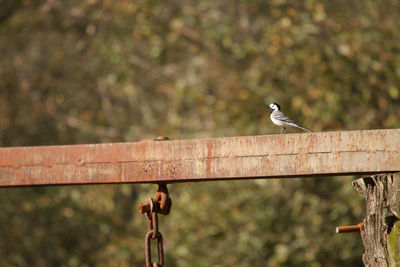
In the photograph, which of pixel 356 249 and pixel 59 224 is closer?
pixel 356 249

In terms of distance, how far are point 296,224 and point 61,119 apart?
4.80 m

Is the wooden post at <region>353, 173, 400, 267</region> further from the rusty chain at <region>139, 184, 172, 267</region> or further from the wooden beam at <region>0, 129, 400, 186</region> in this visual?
the rusty chain at <region>139, 184, 172, 267</region>

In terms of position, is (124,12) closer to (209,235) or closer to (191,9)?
(191,9)

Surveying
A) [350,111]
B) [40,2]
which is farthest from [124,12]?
[350,111]

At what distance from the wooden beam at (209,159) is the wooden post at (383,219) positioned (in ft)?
0.16

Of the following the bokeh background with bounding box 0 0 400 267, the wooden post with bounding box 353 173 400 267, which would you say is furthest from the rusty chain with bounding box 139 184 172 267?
the bokeh background with bounding box 0 0 400 267

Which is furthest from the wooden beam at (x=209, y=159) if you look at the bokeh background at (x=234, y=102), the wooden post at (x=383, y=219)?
the bokeh background at (x=234, y=102)

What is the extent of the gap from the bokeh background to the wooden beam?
4.46 metres

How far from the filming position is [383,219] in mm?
1945

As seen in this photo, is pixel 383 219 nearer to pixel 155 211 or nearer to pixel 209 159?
pixel 209 159

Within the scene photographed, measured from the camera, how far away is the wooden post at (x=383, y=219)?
75.4 inches

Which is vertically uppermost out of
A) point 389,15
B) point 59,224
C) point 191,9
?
point 191,9

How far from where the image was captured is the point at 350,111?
273 inches

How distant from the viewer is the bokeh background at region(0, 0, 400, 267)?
6750 millimetres
